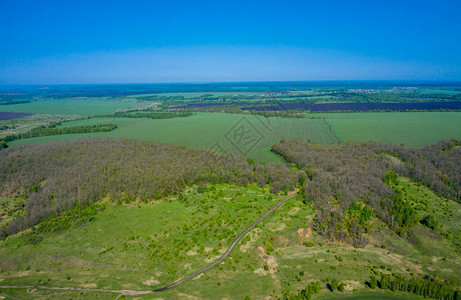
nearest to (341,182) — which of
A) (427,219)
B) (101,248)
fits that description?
(427,219)

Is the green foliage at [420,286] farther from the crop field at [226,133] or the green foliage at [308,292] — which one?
the crop field at [226,133]

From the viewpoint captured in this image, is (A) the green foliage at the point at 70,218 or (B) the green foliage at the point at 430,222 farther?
(A) the green foliage at the point at 70,218

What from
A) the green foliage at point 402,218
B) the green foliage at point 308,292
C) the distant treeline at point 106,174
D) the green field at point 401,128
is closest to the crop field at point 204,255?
the green foliage at point 308,292

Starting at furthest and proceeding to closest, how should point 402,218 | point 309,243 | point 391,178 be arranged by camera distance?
1. point 391,178
2. point 402,218
3. point 309,243

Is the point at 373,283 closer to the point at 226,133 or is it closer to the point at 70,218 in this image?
the point at 70,218

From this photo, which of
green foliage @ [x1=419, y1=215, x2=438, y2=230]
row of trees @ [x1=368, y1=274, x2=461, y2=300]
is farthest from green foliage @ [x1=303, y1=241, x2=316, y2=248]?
green foliage @ [x1=419, y1=215, x2=438, y2=230]

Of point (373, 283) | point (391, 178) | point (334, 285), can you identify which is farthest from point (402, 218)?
point (334, 285)

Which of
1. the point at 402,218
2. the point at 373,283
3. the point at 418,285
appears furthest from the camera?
the point at 402,218
